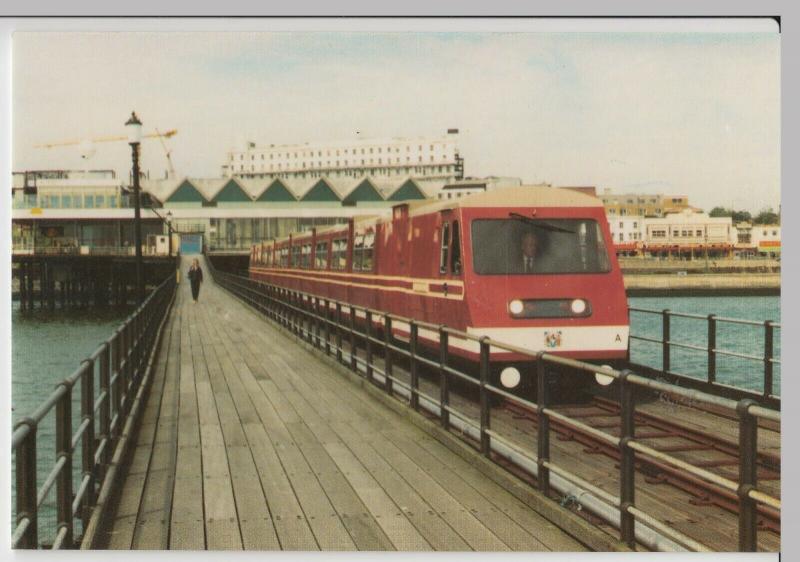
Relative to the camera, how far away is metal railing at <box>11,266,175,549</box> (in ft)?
15.4

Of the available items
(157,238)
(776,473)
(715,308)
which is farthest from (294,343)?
(776,473)

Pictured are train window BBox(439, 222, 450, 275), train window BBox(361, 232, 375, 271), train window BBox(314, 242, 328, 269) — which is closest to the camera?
train window BBox(439, 222, 450, 275)

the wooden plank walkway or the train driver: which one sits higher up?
the train driver

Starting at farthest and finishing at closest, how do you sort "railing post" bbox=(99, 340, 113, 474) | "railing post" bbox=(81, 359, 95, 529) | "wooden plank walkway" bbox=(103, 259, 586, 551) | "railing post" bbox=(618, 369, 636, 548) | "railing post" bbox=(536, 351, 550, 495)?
1. "railing post" bbox=(99, 340, 113, 474)
2. "railing post" bbox=(536, 351, 550, 495)
3. "railing post" bbox=(81, 359, 95, 529)
4. "wooden plank walkway" bbox=(103, 259, 586, 551)
5. "railing post" bbox=(618, 369, 636, 548)

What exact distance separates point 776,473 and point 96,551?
4.99 metres

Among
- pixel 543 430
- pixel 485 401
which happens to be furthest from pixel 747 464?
pixel 485 401

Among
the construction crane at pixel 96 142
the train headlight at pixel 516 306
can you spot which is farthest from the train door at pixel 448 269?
the construction crane at pixel 96 142

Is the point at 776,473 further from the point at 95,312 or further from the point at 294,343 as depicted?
the point at 95,312

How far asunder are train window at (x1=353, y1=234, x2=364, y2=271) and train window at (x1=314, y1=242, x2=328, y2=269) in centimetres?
419

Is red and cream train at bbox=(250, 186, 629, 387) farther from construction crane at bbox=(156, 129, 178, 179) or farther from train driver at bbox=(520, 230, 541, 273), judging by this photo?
construction crane at bbox=(156, 129, 178, 179)

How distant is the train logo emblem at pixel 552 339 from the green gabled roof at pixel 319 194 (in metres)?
12.5

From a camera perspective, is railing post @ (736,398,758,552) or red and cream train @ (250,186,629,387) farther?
red and cream train @ (250,186,629,387)

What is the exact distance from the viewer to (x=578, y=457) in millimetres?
8242

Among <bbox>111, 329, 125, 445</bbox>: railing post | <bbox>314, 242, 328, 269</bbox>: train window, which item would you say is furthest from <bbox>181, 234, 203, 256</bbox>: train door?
<bbox>111, 329, 125, 445</bbox>: railing post
